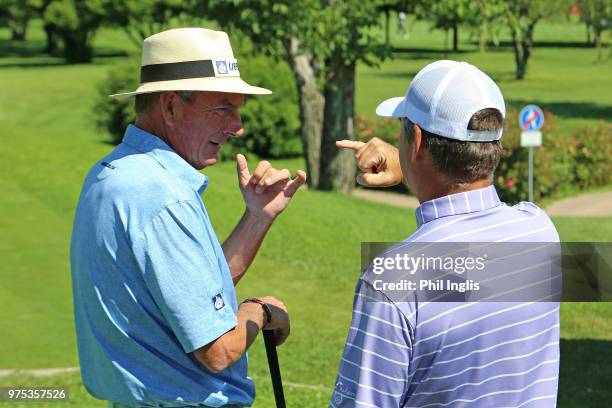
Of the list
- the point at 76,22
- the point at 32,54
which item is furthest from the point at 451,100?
the point at 32,54

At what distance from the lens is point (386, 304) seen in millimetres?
2549

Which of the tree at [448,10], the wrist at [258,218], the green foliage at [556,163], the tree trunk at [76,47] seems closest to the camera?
the wrist at [258,218]

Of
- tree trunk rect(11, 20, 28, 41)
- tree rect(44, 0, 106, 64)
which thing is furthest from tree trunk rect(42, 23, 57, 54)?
tree trunk rect(11, 20, 28, 41)

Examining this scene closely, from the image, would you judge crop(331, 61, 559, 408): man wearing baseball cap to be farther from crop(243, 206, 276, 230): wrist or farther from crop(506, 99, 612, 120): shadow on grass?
crop(506, 99, 612, 120): shadow on grass

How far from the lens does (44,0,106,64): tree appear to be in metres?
63.1

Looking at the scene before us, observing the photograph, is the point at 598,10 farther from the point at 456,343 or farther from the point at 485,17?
the point at 456,343

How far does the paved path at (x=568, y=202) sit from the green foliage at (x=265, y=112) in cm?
518

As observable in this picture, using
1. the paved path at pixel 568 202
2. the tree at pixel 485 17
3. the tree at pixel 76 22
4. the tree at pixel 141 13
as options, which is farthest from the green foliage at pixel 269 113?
the tree at pixel 76 22

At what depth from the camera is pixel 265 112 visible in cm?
2894

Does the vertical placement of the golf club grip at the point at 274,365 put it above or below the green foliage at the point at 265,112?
above

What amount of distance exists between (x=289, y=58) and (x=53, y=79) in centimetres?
3237

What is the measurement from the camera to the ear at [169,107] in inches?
142

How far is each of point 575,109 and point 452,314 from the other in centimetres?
4221

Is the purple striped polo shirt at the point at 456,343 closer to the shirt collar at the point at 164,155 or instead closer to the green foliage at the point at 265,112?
the shirt collar at the point at 164,155
